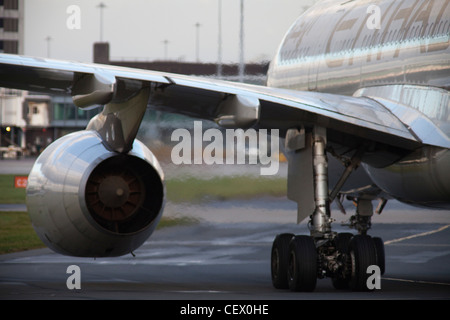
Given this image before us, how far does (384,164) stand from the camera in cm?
1293

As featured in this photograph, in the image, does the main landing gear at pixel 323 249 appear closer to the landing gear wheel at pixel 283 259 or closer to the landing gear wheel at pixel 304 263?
the landing gear wheel at pixel 304 263

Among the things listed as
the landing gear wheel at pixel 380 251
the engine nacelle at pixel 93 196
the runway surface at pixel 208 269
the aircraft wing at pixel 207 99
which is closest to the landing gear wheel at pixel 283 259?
the runway surface at pixel 208 269

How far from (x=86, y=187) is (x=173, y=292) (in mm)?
1601

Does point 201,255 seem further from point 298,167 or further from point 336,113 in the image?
point 336,113

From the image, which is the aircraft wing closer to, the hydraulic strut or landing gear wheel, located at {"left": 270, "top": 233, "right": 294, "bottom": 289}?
the hydraulic strut

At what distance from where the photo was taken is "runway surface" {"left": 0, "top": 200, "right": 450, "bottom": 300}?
41.3 feet

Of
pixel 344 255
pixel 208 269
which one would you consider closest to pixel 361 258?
pixel 344 255

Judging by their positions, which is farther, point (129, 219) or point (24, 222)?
point (24, 222)

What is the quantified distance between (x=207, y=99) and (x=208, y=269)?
4.86 m

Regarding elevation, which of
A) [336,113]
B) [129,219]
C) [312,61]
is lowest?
[129,219]

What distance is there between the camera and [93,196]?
1282 cm

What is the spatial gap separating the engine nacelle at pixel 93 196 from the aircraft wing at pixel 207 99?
0.50 metres

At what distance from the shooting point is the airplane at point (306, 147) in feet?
39.1
